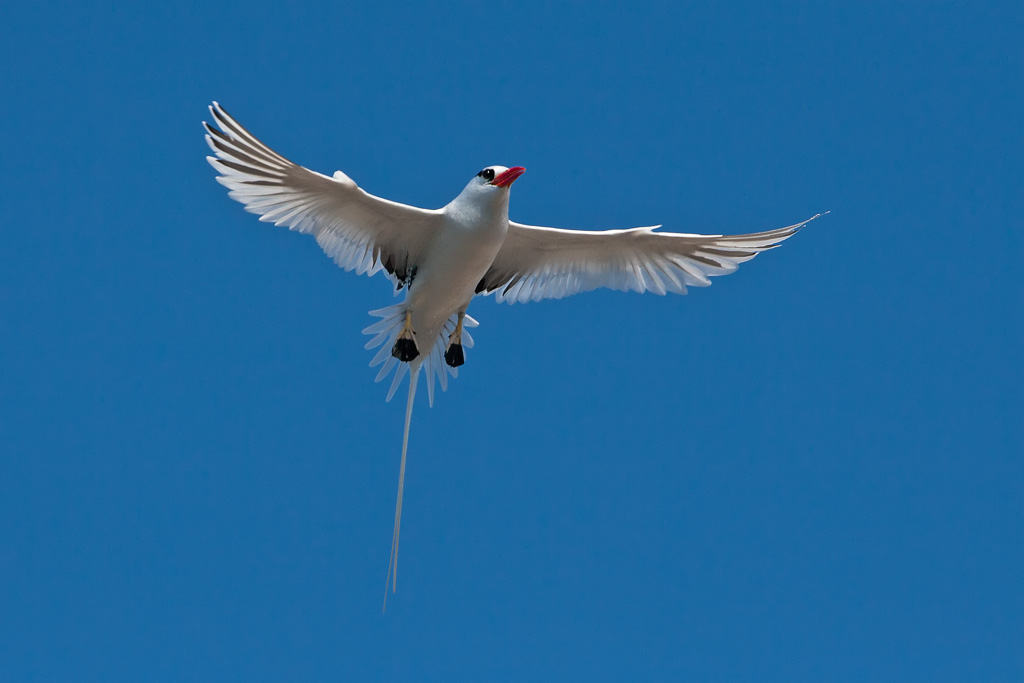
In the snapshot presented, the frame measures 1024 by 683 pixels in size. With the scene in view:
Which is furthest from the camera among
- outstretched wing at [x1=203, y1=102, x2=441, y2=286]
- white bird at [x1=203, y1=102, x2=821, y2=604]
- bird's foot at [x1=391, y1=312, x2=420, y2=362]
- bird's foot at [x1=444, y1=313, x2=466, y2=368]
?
bird's foot at [x1=444, y1=313, x2=466, y2=368]

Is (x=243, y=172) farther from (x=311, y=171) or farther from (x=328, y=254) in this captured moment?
(x=328, y=254)

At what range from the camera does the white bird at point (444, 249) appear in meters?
9.82

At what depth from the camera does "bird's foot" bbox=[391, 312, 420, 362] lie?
11047mm

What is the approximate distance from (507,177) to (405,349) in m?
2.20

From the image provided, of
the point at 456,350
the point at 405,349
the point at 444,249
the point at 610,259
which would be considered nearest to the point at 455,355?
the point at 456,350

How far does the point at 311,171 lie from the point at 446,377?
307 cm

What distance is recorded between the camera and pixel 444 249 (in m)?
10.5

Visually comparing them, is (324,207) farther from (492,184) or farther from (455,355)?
(455,355)

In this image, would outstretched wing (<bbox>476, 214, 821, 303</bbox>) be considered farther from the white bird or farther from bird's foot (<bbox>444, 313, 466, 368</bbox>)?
bird's foot (<bbox>444, 313, 466, 368</bbox>)

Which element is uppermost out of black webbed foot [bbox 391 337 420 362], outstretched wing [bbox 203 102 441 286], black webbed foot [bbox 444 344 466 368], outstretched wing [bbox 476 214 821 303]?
outstretched wing [bbox 476 214 821 303]

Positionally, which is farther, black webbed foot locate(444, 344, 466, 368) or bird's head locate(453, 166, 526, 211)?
black webbed foot locate(444, 344, 466, 368)

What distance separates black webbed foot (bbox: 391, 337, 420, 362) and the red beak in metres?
2.00

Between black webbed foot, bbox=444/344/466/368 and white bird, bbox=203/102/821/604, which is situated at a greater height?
white bird, bbox=203/102/821/604

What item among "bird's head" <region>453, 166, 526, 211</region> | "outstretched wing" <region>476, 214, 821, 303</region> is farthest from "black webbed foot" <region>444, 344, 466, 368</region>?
"bird's head" <region>453, 166, 526, 211</region>
